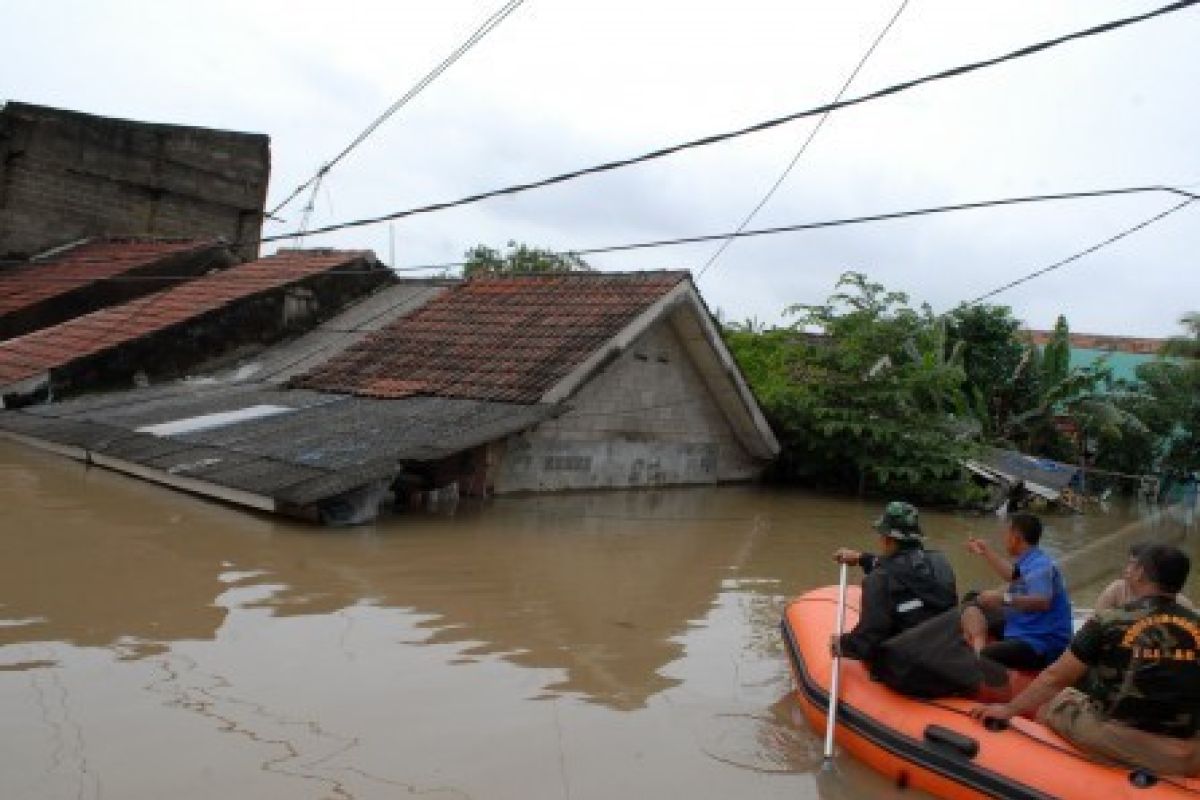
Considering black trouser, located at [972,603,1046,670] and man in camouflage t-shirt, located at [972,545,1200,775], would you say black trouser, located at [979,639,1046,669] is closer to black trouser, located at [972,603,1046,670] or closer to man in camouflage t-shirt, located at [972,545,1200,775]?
black trouser, located at [972,603,1046,670]

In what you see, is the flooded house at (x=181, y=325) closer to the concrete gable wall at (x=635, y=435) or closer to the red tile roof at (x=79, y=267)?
the red tile roof at (x=79, y=267)

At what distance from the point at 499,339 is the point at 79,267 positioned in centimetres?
1024

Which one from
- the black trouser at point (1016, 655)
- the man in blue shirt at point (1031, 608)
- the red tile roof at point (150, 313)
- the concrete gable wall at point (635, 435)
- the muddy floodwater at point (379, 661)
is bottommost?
the muddy floodwater at point (379, 661)

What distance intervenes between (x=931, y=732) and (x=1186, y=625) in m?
1.25

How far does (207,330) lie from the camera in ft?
52.7

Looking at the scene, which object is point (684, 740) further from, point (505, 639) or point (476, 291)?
point (476, 291)

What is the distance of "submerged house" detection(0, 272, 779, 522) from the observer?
10.3m

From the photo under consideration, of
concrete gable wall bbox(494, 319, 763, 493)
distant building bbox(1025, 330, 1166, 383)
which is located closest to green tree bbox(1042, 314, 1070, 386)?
distant building bbox(1025, 330, 1166, 383)

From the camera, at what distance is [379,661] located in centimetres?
598

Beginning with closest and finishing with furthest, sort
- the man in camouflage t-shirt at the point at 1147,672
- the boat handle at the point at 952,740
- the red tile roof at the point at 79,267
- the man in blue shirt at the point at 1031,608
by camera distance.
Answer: the man in camouflage t-shirt at the point at 1147,672, the boat handle at the point at 952,740, the man in blue shirt at the point at 1031,608, the red tile roof at the point at 79,267

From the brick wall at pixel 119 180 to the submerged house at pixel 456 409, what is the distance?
7405 millimetres

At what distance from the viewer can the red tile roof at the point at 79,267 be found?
18.3m

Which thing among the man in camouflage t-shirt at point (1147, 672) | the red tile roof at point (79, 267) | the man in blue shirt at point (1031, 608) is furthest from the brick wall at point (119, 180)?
the man in camouflage t-shirt at point (1147, 672)

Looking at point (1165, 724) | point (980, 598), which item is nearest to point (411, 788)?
point (1165, 724)
